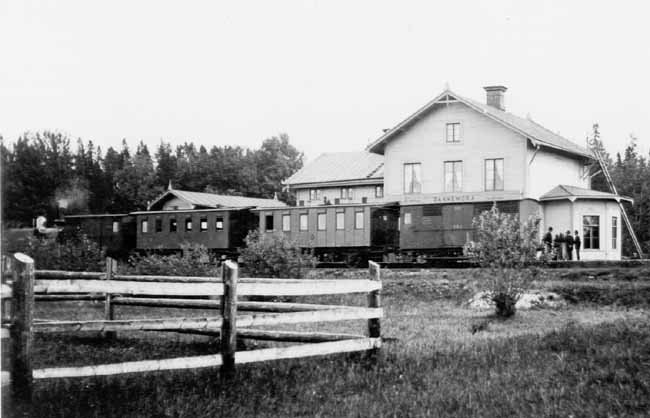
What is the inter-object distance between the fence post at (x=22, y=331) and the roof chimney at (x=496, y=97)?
1527 inches

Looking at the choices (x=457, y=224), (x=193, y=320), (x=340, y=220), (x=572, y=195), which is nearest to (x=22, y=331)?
(x=193, y=320)

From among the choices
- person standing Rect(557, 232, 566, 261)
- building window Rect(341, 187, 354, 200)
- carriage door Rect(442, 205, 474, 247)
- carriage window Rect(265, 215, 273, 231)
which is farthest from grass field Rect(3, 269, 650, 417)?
building window Rect(341, 187, 354, 200)

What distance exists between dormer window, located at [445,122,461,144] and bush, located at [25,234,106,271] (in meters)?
19.8

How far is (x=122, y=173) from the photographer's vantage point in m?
89.4

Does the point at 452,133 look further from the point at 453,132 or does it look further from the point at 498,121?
the point at 498,121

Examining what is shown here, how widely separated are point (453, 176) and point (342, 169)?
53.9 feet

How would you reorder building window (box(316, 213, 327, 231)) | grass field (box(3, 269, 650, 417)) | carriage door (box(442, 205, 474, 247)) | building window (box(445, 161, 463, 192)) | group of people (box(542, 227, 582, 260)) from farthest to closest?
1. building window (box(445, 161, 463, 192))
2. building window (box(316, 213, 327, 231))
3. carriage door (box(442, 205, 474, 247))
4. group of people (box(542, 227, 582, 260))
5. grass field (box(3, 269, 650, 417))

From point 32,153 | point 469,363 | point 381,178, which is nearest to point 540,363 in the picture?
point 469,363

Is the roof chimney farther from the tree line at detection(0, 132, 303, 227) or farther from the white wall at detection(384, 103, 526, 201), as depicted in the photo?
the tree line at detection(0, 132, 303, 227)

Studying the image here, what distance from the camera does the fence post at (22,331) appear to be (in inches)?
226

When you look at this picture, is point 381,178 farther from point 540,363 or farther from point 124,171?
point 124,171

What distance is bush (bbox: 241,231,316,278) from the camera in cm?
2269

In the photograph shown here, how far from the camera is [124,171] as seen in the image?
89562mm

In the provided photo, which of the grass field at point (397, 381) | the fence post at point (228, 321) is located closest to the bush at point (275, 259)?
the grass field at point (397, 381)
